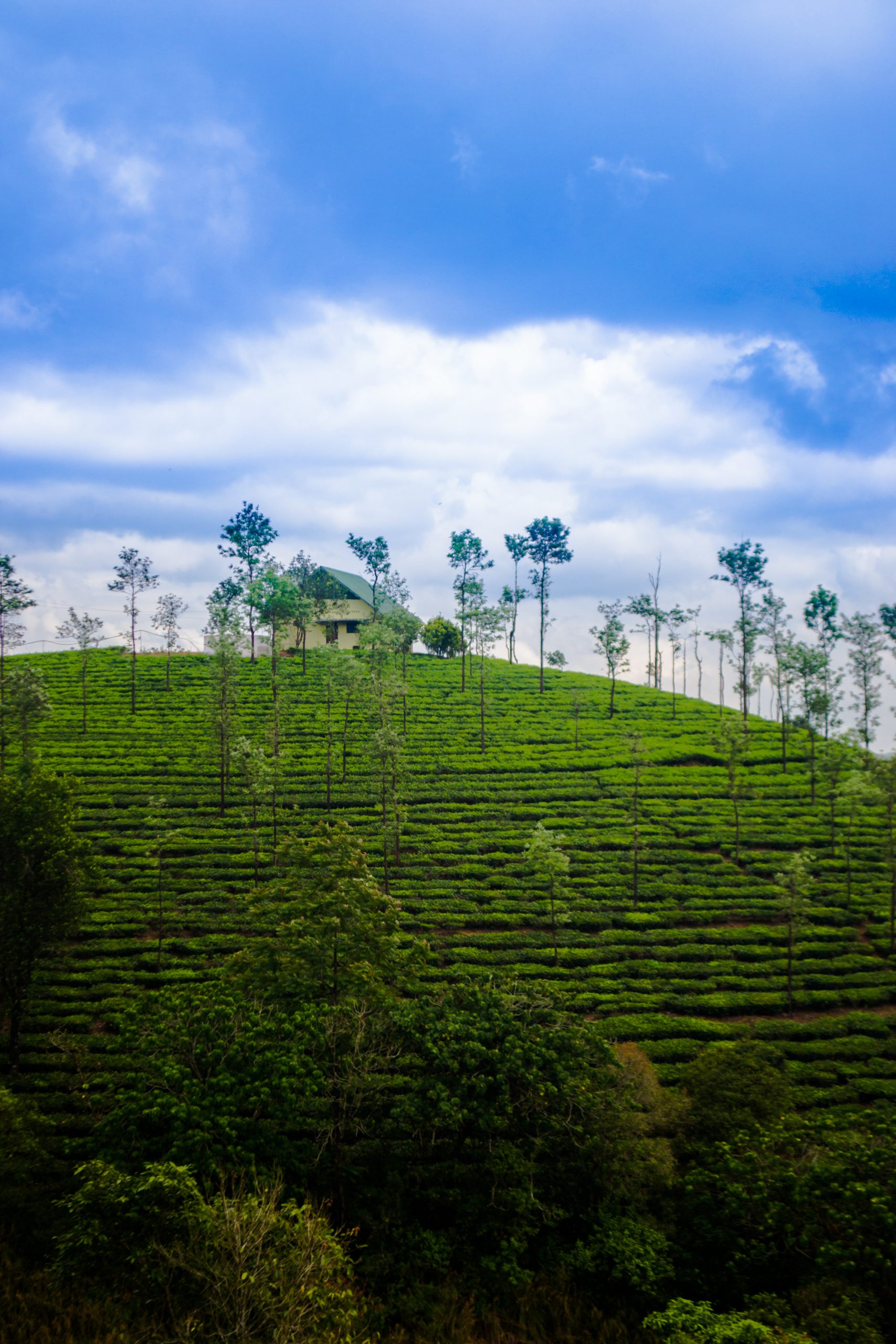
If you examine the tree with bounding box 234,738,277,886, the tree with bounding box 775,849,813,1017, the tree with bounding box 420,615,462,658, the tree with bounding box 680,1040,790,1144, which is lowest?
the tree with bounding box 680,1040,790,1144

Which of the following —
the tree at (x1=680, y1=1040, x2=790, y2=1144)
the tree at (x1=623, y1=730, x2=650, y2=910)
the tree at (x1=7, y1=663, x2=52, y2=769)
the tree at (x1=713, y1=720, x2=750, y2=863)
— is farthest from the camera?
the tree at (x1=713, y1=720, x2=750, y2=863)

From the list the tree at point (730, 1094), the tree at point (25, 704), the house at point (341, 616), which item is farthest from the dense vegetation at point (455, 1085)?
the house at point (341, 616)

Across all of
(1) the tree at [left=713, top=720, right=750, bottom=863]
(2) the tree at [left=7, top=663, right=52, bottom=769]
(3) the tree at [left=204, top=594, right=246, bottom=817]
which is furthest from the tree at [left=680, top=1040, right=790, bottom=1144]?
(2) the tree at [left=7, top=663, right=52, bottom=769]

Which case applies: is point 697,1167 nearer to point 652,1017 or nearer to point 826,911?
point 652,1017

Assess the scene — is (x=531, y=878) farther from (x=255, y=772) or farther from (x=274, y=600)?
(x=274, y=600)

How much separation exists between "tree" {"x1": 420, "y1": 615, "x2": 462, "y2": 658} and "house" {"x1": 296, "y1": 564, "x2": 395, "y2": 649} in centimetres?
596

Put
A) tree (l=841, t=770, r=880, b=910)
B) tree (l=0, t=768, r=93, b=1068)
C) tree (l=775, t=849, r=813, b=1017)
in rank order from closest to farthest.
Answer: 1. tree (l=0, t=768, r=93, b=1068)
2. tree (l=775, t=849, r=813, b=1017)
3. tree (l=841, t=770, r=880, b=910)

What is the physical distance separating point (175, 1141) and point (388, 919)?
23.3 feet

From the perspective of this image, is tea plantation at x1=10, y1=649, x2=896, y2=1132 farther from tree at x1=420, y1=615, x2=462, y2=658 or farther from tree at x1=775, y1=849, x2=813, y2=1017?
tree at x1=420, y1=615, x2=462, y2=658

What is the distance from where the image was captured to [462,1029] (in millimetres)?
17344

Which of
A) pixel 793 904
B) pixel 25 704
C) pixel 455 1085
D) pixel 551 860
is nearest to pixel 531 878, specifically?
pixel 551 860

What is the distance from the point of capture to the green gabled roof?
8325cm

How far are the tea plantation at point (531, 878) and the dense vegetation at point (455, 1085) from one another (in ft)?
0.65

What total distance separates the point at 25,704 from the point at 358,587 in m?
55.5
